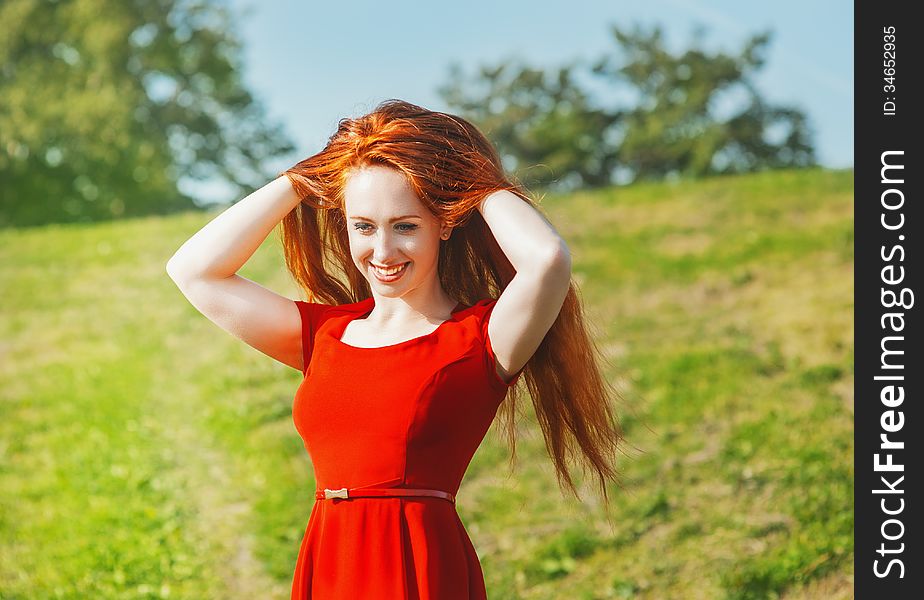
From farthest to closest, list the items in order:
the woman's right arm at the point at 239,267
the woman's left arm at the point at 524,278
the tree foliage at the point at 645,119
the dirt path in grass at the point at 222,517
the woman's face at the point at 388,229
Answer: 1. the tree foliage at the point at 645,119
2. the dirt path in grass at the point at 222,517
3. the woman's right arm at the point at 239,267
4. the woman's face at the point at 388,229
5. the woman's left arm at the point at 524,278

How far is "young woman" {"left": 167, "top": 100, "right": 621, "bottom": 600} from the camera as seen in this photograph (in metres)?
2.62

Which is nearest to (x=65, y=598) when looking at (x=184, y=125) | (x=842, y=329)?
(x=842, y=329)

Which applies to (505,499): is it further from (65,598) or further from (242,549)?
(65,598)

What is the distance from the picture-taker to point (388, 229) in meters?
2.71

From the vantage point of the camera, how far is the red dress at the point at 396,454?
8.55 ft

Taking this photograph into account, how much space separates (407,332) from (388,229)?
0.28 m

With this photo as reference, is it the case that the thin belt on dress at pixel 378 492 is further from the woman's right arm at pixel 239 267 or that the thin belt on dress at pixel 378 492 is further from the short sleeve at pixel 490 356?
the woman's right arm at pixel 239 267

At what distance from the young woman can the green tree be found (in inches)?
754

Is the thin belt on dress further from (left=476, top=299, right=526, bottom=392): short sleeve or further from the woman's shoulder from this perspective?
the woman's shoulder

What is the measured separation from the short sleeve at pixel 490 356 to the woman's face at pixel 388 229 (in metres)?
0.19

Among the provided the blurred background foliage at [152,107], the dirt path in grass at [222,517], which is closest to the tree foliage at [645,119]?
the blurred background foliage at [152,107]

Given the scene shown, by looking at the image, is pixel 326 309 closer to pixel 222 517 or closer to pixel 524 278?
pixel 524 278
